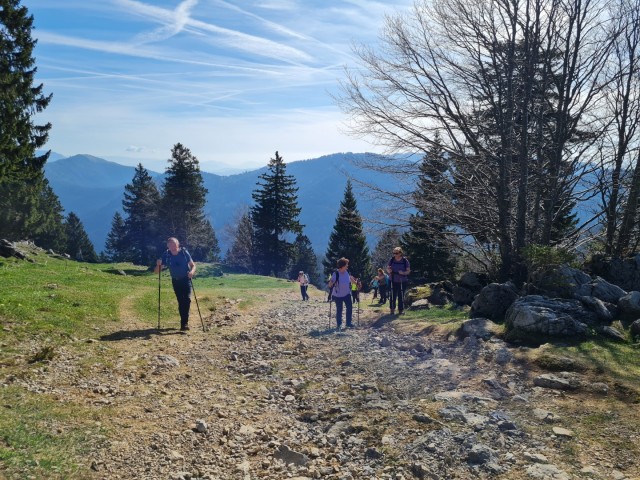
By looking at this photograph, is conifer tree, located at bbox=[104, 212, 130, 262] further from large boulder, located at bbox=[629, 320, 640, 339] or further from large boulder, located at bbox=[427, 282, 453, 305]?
large boulder, located at bbox=[629, 320, 640, 339]

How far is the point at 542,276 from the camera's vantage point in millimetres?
12023

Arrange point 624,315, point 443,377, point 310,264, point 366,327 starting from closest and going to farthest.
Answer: point 443,377 < point 624,315 < point 366,327 < point 310,264

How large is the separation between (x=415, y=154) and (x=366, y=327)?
23.6ft

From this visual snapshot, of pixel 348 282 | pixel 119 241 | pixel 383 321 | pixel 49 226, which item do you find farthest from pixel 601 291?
pixel 119 241

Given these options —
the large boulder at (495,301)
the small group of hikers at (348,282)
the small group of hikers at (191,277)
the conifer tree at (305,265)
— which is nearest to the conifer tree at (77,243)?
the conifer tree at (305,265)

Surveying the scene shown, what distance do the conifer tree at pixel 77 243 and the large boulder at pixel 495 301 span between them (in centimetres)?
7706

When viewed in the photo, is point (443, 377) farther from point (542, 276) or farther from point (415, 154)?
point (415, 154)

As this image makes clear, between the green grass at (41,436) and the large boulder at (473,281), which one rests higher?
the large boulder at (473,281)

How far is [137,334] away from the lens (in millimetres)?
11188

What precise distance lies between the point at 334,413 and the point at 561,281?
26.2 ft

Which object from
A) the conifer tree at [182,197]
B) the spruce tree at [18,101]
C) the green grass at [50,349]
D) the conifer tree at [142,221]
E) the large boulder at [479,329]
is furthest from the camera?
the conifer tree at [142,221]

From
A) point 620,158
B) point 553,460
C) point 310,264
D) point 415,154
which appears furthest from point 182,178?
point 553,460

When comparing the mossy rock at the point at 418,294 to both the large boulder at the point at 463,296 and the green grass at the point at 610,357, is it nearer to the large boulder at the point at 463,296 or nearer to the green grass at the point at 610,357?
the large boulder at the point at 463,296

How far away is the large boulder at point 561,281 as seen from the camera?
11.3 m
